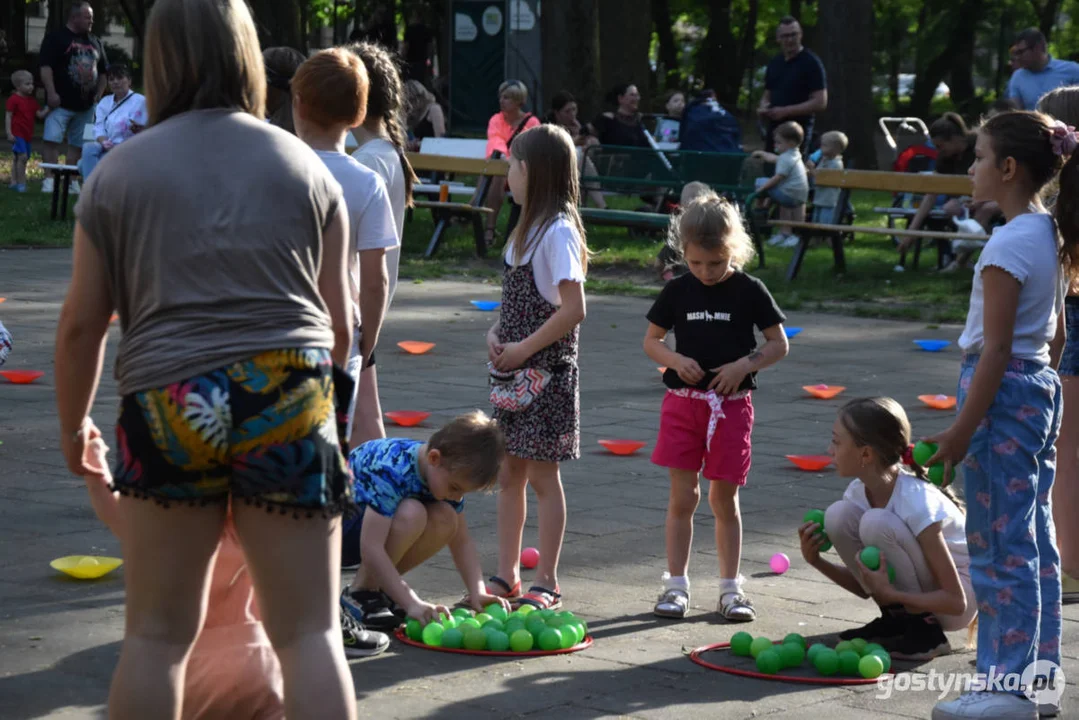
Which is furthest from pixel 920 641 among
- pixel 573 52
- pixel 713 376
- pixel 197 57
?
pixel 573 52

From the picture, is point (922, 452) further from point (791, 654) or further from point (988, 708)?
point (988, 708)

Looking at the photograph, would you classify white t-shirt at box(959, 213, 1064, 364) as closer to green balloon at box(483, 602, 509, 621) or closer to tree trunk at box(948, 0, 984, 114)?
green balloon at box(483, 602, 509, 621)

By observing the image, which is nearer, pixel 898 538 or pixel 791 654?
pixel 791 654

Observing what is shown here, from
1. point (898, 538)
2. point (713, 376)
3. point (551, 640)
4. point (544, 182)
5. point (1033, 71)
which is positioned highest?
point (1033, 71)

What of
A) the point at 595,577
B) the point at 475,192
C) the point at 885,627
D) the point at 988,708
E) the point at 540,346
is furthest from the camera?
the point at 475,192

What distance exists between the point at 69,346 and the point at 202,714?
0.95 meters

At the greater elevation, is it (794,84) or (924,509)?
(794,84)

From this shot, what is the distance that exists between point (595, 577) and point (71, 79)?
52.0ft

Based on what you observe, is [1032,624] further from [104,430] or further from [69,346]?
[104,430]

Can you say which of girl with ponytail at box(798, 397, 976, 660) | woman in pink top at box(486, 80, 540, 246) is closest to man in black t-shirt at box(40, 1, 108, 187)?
woman in pink top at box(486, 80, 540, 246)

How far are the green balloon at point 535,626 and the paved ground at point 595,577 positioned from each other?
11 cm

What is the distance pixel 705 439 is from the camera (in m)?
5.42

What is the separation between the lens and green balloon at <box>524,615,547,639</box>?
4793mm

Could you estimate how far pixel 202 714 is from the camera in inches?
141
